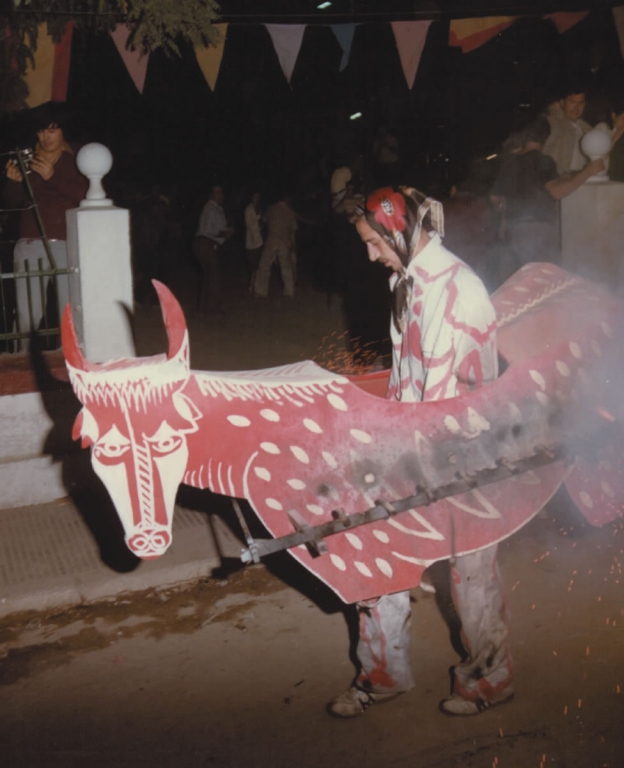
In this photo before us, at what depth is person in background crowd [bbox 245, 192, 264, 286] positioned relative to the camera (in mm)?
16844

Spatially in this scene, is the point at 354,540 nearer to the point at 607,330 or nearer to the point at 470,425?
the point at 470,425

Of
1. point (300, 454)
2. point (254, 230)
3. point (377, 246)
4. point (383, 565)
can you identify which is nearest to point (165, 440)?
point (300, 454)

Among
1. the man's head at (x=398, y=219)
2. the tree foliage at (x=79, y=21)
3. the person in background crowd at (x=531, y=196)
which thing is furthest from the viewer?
the person in background crowd at (x=531, y=196)

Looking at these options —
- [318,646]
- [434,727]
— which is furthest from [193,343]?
[434,727]

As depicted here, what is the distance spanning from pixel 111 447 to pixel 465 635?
1.82 metres

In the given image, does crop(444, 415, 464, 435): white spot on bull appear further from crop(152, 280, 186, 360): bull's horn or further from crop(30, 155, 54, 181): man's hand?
crop(30, 155, 54, 181): man's hand

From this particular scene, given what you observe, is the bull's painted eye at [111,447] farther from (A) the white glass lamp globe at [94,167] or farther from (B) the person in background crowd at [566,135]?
(B) the person in background crowd at [566,135]

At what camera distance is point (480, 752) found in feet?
12.6

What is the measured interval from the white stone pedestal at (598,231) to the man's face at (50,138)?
4.86 meters

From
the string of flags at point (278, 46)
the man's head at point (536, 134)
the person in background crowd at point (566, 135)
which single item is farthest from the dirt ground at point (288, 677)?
the person in background crowd at point (566, 135)

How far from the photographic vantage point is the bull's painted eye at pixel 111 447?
3.30m

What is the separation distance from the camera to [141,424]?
3309mm

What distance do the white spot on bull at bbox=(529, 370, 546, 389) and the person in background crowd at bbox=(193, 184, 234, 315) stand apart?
38.0 ft

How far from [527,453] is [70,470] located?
4220 mm
